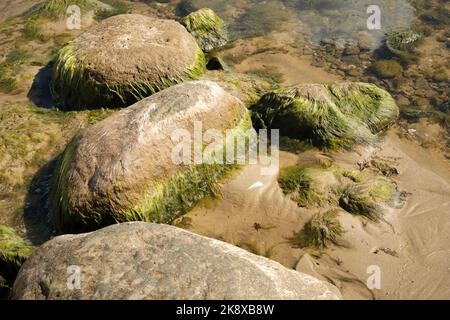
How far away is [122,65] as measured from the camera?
6.78 m

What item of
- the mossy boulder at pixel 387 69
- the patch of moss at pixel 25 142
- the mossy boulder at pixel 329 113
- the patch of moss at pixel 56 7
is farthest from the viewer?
the patch of moss at pixel 56 7

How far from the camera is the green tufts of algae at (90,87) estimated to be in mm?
6828

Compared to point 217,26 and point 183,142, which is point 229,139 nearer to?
point 183,142

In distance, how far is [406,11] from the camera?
980 centimetres

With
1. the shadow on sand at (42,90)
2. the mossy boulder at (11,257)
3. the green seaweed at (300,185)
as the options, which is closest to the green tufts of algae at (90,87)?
the shadow on sand at (42,90)

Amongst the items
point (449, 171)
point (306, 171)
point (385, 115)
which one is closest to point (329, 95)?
point (385, 115)

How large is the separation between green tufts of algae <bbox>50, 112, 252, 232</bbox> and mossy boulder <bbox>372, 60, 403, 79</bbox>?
3594 millimetres

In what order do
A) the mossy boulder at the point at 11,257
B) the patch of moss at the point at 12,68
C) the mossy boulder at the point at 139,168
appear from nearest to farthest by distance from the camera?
the mossy boulder at the point at 11,257
the mossy boulder at the point at 139,168
the patch of moss at the point at 12,68

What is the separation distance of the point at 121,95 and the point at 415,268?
15.6 feet

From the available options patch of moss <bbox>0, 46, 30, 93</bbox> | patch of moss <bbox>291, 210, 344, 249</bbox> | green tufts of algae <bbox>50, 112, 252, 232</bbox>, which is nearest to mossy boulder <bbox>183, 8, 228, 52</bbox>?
patch of moss <bbox>0, 46, 30, 93</bbox>

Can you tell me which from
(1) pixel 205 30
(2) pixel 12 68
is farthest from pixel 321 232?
(2) pixel 12 68

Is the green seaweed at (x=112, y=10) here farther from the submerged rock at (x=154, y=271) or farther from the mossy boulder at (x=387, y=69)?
the submerged rock at (x=154, y=271)

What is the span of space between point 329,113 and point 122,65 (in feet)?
10.5

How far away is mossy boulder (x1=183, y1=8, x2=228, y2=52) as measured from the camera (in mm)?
8984
